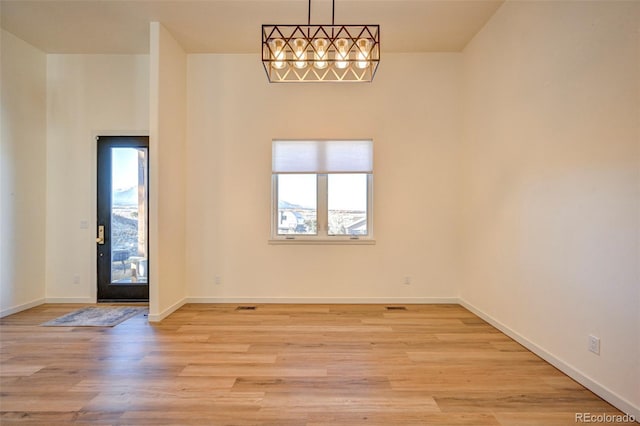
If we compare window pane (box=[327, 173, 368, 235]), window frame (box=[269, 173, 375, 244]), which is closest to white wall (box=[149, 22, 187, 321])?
window frame (box=[269, 173, 375, 244])

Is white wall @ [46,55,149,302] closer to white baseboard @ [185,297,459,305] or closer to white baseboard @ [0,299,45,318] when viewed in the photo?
white baseboard @ [0,299,45,318]

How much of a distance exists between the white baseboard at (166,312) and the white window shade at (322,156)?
2.20 metres

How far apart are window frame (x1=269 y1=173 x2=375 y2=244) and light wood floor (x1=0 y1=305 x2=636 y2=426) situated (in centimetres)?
112

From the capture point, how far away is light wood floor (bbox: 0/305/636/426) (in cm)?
195

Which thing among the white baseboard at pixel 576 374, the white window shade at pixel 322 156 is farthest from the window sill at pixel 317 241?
the white baseboard at pixel 576 374

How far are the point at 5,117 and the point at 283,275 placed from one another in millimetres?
4000

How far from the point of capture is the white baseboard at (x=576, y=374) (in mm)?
1940

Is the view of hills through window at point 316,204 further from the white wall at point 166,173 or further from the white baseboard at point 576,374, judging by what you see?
the white baseboard at point 576,374

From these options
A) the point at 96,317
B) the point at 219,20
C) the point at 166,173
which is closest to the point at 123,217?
the point at 166,173

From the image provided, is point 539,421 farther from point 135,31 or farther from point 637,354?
point 135,31

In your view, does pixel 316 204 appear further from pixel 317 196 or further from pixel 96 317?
pixel 96 317

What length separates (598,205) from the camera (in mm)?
2145

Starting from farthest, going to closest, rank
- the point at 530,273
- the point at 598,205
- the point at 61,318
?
1. the point at 61,318
2. the point at 530,273
3. the point at 598,205

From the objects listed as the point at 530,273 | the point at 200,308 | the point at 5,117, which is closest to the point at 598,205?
the point at 530,273
